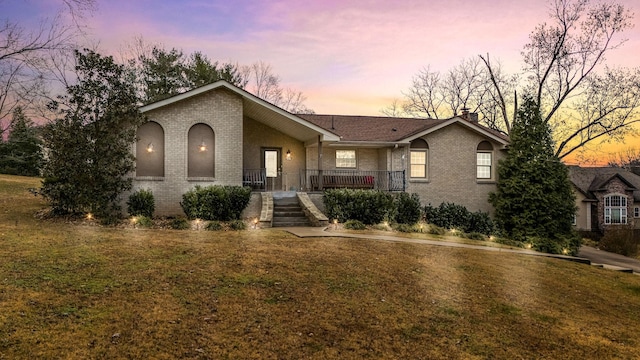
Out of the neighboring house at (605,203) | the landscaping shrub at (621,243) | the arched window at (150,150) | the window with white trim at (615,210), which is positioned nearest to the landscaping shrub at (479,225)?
the landscaping shrub at (621,243)

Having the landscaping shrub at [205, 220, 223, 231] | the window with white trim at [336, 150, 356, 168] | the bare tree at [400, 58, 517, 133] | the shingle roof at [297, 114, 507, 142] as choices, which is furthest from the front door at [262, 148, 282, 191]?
the bare tree at [400, 58, 517, 133]

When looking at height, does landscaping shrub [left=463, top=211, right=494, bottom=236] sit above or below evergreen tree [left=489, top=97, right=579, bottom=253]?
below

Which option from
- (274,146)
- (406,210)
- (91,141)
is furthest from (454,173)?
(91,141)

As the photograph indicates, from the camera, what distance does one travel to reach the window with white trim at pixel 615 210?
3400 centimetres

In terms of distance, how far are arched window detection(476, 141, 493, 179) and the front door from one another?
36.6 feet

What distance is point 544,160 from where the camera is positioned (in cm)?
1980

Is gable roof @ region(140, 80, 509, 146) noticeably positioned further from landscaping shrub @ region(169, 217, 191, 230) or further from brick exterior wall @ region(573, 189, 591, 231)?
brick exterior wall @ region(573, 189, 591, 231)

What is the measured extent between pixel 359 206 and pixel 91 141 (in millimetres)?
10208

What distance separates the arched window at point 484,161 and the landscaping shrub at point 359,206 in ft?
28.2

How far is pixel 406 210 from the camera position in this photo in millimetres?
18062

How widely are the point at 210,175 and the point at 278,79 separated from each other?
91.8ft

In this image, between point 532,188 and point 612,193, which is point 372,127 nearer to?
point 532,188

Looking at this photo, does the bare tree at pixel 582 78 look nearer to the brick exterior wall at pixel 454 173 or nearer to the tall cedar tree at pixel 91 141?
the brick exterior wall at pixel 454 173

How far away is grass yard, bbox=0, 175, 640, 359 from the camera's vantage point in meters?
4.84
